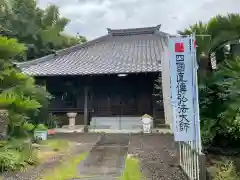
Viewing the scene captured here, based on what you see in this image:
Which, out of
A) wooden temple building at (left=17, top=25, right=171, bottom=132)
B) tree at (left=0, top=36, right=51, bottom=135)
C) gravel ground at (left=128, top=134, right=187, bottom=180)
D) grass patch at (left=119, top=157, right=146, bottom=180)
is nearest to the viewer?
grass patch at (left=119, top=157, right=146, bottom=180)

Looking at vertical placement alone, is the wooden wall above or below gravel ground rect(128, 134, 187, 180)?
above

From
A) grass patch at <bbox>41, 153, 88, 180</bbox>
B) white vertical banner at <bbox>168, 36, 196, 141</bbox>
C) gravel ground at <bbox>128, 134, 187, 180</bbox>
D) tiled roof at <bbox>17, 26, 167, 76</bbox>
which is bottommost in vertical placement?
grass patch at <bbox>41, 153, 88, 180</bbox>

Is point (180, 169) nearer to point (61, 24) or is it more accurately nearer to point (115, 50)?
point (115, 50)

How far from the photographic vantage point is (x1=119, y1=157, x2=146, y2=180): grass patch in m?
5.27

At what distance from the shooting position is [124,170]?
5766 millimetres

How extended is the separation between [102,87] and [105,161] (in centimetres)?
829

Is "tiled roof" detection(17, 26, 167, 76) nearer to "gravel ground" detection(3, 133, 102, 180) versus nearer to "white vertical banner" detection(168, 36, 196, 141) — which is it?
"gravel ground" detection(3, 133, 102, 180)

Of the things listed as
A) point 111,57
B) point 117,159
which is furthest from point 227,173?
point 111,57

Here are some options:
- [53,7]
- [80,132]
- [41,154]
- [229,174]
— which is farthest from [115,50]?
[229,174]

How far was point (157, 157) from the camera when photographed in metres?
6.86

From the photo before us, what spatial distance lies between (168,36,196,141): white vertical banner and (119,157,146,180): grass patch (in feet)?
4.03

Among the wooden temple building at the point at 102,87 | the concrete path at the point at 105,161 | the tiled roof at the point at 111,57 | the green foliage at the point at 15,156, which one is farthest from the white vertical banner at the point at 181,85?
the wooden temple building at the point at 102,87

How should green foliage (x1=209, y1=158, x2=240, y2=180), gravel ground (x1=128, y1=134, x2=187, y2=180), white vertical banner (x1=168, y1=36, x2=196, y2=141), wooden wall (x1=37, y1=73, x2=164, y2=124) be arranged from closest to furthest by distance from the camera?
white vertical banner (x1=168, y1=36, x2=196, y2=141) < green foliage (x1=209, y1=158, x2=240, y2=180) < gravel ground (x1=128, y1=134, x2=187, y2=180) < wooden wall (x1=37, y1=73, x2=164, y2=124)

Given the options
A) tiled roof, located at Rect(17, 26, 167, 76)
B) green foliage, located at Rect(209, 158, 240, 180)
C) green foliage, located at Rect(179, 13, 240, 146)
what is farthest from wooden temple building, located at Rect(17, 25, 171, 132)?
green foliage, located at Rect(209, 158, 240, 180)
